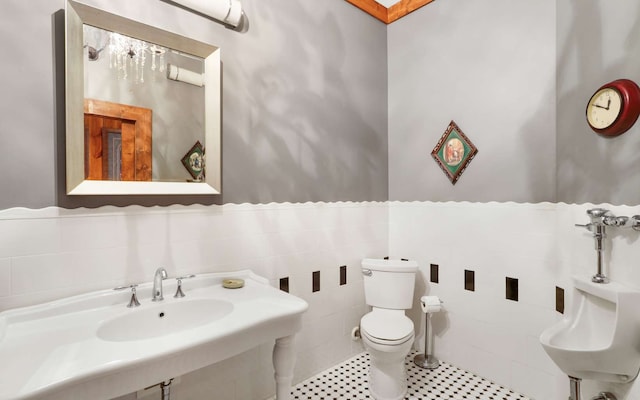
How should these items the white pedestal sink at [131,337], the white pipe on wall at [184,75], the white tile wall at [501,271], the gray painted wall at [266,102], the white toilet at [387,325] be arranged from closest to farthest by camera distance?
the white pedestal sink at [131,337] → the gray painted wall at [266,102] → the white pipe on wall at [184,75] → the white tile wall at [501,271] → the white toilet at [387,325]

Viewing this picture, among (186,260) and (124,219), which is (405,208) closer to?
(186,260)

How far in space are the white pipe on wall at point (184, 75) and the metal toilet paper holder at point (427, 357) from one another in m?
2.10

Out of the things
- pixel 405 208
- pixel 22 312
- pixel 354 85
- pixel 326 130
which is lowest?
pixel 22 312

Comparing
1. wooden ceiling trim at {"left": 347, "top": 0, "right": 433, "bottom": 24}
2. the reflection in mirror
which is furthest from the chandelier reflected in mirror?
wooden ceiling trim at {"left": 347, "top": 0, "right": 433, "bottom": 24}

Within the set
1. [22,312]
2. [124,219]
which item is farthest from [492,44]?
[22,312]

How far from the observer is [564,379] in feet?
5.74

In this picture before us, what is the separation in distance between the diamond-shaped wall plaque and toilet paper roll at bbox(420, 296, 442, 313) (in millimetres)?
848

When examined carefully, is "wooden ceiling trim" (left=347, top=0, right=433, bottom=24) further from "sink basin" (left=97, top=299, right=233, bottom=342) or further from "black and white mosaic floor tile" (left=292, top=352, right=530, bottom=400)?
"black and white mosaic floor tile" (left=292, top=352, right=530, bottom=400)

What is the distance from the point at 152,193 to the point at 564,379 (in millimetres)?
2396

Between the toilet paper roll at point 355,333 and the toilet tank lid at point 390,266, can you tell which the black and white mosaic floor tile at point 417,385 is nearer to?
the toilet paper roll at point 355,333

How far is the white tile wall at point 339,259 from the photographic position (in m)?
1.29

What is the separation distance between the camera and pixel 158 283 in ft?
4.58

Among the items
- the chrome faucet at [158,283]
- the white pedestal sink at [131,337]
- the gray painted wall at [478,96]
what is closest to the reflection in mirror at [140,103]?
the chrome faucet at [158,283]

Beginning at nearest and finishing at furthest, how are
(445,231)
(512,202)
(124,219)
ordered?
(124,219) < (512,202) < (445,231)
